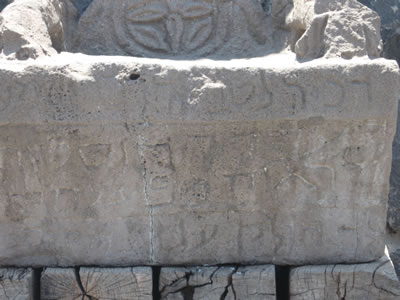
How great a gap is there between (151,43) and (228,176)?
0.86 meters

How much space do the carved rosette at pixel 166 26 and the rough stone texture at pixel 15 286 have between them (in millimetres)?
1117

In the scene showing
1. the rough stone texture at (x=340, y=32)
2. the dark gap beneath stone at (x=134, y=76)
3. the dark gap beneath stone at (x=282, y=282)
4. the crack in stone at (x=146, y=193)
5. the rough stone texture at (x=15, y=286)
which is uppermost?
the rough stone texture at (x=340, y=32)

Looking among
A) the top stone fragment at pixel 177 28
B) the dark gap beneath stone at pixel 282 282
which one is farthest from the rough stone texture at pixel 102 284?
the top stone fragment at pixel 177 28

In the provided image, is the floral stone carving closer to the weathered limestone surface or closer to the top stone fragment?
the top stone fragment

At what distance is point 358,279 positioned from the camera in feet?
7.43

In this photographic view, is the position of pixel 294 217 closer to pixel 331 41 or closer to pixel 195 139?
pixel 195 139

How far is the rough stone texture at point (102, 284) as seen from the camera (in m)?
2.25

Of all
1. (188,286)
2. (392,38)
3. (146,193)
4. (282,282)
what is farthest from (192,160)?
(392,38)

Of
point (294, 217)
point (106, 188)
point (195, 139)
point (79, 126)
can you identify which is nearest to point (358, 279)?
point (294, 217)

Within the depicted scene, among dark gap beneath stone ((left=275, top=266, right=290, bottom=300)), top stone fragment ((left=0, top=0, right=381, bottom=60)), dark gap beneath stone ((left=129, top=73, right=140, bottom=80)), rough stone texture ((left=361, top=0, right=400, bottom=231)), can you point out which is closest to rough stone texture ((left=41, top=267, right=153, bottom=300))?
dark gap beneath stone ((left=275, top=266, right=290, bottom=300))

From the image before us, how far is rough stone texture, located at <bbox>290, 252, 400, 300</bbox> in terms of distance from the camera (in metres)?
2.26

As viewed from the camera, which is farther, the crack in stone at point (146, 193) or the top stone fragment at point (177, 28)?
the top stone fragment at point (177, 28)

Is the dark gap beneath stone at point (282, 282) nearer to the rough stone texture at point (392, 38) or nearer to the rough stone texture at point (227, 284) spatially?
the rough stone texture at point (227, 284)

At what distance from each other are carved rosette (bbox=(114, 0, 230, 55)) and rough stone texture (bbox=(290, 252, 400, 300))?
114cm
